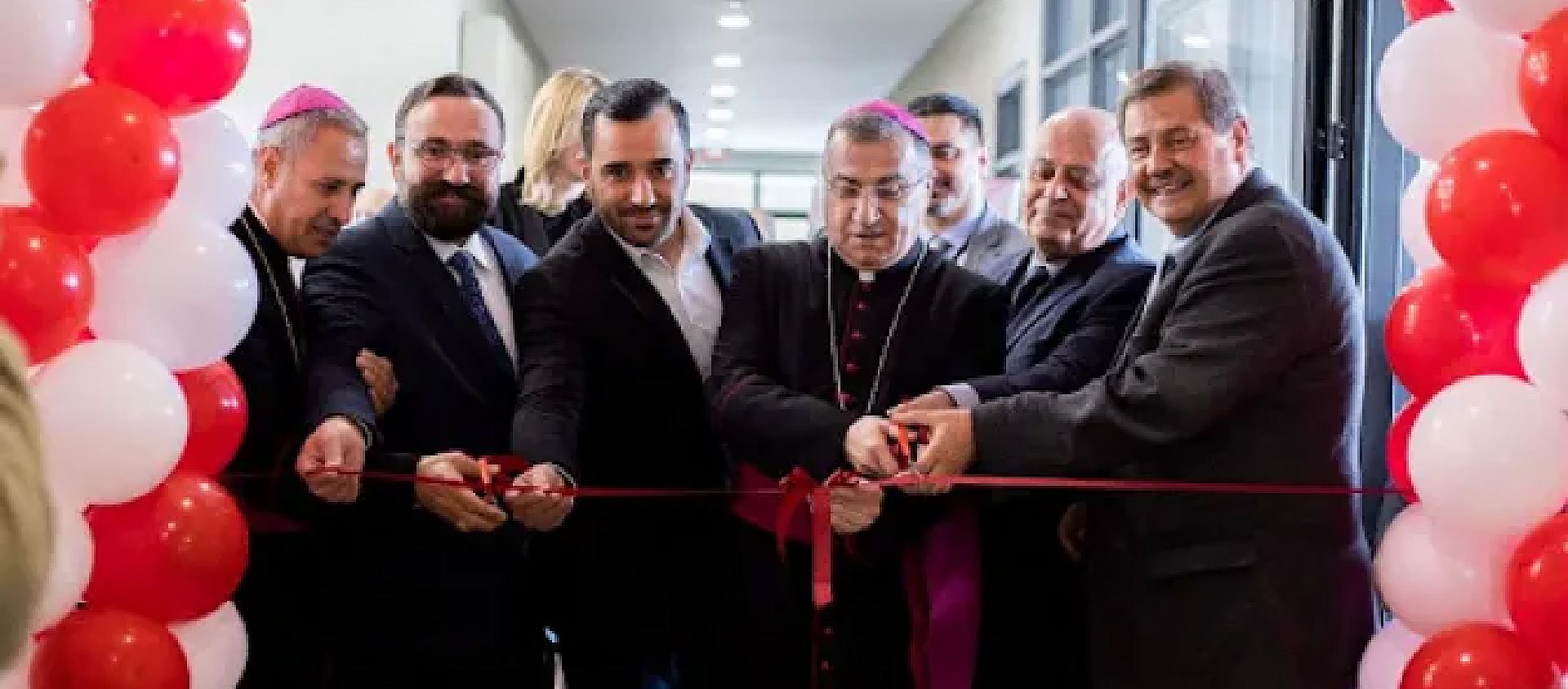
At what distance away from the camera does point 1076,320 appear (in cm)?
304

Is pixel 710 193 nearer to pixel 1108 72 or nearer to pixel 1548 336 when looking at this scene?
pixel 1108 72

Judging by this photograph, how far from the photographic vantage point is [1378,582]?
97.0 inches

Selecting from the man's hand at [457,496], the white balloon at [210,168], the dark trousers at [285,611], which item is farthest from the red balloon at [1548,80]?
the dark trousers at [285,611]

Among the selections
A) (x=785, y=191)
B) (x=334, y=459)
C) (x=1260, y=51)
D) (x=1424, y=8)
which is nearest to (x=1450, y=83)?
(x=1424, y=8)

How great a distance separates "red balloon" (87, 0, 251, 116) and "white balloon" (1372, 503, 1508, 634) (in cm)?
169

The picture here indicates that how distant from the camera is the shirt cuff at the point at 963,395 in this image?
269 centimetres

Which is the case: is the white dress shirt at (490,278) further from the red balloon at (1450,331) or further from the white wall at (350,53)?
the white wall at (350,53)

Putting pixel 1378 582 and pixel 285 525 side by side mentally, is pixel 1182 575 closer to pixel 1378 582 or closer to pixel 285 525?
pixel 1378 582

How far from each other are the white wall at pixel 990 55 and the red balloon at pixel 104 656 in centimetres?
673

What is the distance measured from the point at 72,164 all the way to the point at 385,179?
5.35 metres

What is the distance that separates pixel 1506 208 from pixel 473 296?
163 centimetres

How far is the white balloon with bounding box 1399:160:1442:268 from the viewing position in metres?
2.43

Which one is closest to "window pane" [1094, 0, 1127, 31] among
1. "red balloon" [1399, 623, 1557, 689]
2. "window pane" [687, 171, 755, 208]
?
"window pane" [687, 171, 755, 208]

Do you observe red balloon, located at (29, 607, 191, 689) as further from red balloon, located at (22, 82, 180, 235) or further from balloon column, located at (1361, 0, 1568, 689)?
balloon column, located at (1361, 0, 1568, 689)
